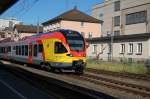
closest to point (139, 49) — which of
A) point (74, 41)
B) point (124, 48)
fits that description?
point (124, 48)

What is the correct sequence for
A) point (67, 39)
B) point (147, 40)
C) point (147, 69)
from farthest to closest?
point (147, 40) → point (147, 69) → point (67, 39)

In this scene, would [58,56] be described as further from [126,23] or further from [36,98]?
[126,23]

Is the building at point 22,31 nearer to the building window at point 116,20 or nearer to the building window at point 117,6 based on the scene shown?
the building window at point 117,6

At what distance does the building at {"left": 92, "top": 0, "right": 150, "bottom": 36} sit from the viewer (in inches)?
2913

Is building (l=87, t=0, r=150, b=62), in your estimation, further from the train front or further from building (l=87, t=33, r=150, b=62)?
the train front

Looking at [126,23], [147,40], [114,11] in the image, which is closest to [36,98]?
[147,40]

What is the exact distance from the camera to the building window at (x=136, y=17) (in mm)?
73938

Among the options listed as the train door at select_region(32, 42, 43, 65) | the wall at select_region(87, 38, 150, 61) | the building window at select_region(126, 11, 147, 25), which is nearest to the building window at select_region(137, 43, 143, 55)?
the wall at select_region(87, 38, 150, 61)

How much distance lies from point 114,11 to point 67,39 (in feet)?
214

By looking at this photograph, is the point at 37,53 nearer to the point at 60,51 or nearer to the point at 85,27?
the point at 60,51

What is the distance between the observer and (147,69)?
27.8 m

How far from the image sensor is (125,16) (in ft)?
266

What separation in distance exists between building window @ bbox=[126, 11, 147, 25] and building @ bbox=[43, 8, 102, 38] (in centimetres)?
1054

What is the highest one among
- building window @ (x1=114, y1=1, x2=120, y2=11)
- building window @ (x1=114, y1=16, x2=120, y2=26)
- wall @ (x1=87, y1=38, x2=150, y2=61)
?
building window @ (x1=114, y1=1, x2=120, y2=11)
